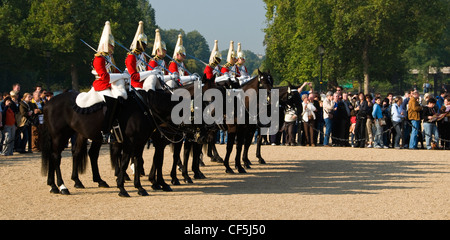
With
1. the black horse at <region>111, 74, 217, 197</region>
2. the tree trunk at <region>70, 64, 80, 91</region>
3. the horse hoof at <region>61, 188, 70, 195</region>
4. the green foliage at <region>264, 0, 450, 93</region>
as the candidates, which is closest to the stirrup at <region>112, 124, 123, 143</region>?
the black horse at <region>111, 74, 217, 197</region>

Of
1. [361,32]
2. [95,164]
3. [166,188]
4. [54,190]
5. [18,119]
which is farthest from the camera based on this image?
[361,32]

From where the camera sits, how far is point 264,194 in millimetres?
12242

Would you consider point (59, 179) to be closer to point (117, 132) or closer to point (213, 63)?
point (117, 132)

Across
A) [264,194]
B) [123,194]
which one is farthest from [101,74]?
[264,194]

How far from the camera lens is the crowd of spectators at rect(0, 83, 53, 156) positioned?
65.0 feet

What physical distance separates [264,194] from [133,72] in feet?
11.2

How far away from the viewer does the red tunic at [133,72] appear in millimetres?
12453

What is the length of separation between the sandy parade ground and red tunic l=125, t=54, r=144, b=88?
2.04 meters

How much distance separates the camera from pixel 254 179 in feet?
48.2

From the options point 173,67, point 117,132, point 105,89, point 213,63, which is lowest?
point 117,132

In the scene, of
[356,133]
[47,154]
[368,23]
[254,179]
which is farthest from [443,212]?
[368,23]

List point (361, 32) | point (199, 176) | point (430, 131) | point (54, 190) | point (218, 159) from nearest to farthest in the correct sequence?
point (54, 190), point (199, 176), point (218, 159), point (430, 131), point (361, 32)

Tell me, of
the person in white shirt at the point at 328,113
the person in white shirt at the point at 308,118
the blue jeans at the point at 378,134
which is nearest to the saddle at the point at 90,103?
the person in white shirt at the point at 308,118

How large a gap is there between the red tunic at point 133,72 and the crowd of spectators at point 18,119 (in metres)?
7.60
